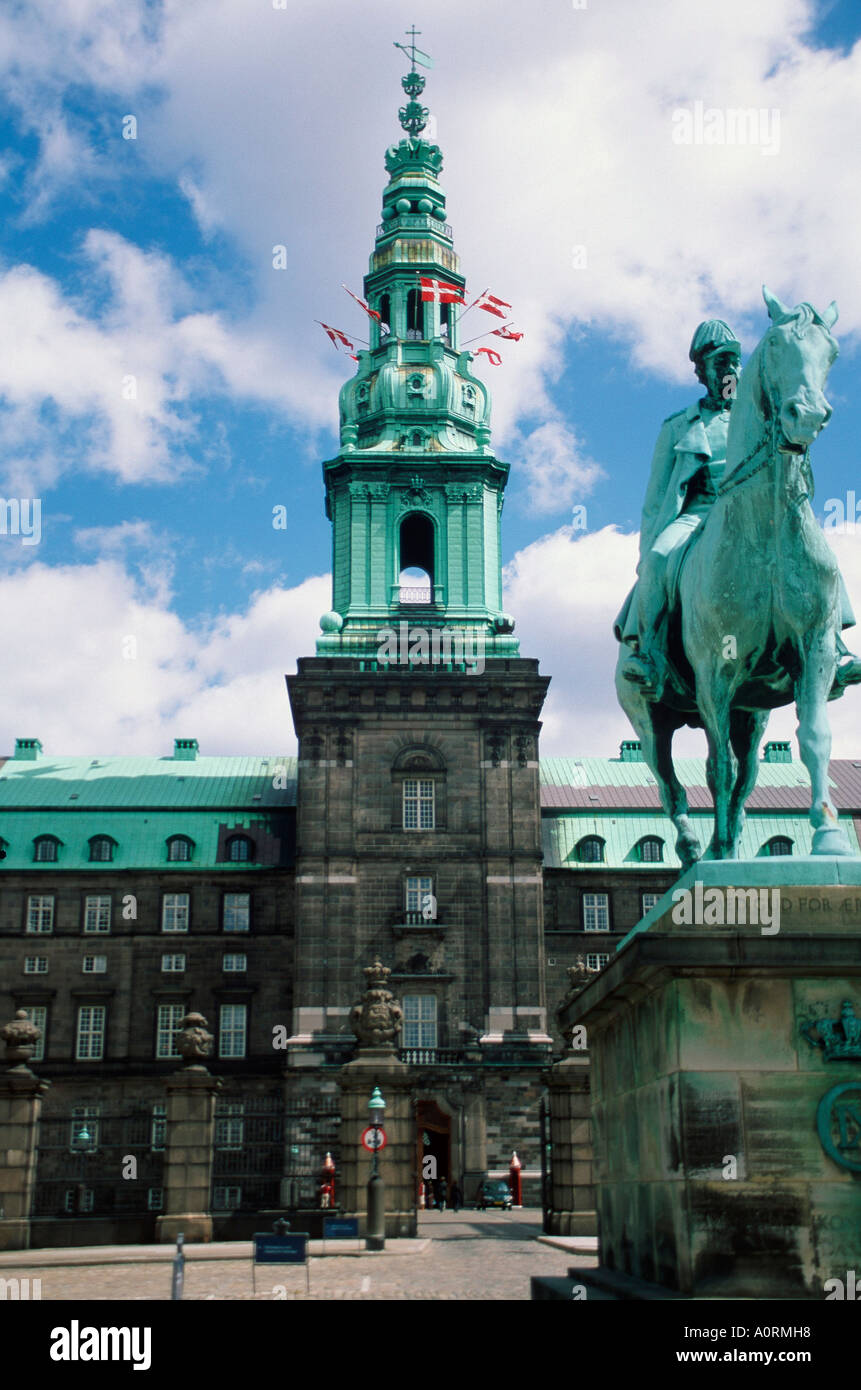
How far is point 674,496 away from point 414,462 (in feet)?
182

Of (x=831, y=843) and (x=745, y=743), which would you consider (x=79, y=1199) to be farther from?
(x=831, y=843)

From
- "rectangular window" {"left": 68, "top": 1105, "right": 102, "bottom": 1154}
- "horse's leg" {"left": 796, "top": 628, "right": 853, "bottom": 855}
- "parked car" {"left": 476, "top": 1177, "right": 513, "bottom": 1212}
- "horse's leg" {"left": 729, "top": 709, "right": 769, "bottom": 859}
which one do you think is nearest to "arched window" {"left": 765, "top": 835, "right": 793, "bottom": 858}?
"parked car" {"left": 476, "top": 1177, "right": 513, "bottom": 1212}

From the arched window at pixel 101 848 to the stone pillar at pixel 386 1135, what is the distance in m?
39.8

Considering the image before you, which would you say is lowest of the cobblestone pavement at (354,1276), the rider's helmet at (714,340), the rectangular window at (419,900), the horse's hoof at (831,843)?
the cobblestone pavement at (354,1276)

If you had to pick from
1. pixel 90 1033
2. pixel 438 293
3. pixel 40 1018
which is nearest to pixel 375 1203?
pixel 90 1033

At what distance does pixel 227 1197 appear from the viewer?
5903 cm

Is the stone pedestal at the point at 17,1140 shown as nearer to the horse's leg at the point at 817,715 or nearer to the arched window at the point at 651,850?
the horse's leg at the point at 817,715

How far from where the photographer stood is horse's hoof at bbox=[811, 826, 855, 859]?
9.24m

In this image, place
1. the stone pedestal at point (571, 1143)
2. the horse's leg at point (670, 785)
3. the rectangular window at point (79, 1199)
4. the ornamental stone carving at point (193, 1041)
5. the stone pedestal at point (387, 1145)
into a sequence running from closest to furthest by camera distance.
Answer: the horse's leg at point (670, 785) < the stone pedestal at point (571, 1143) < the stone pedestal at point (387, 1145) < the ornamental stone carving at point (193, 1041) < the rectangular window at point (79, 1199)

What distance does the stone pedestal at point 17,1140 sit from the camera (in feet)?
91.5

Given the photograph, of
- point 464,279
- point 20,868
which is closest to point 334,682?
point 20,868

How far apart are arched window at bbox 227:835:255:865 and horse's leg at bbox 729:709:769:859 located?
5866 centimetres

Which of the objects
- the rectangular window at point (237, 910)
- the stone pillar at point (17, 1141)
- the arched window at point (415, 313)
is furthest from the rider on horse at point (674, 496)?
the arched window at point (415, 313)

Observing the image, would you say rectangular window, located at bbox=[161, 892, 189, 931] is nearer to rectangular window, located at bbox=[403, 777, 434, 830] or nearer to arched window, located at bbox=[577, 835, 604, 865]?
rectangular window, located at bbox=[403, 777, 434, 830]
